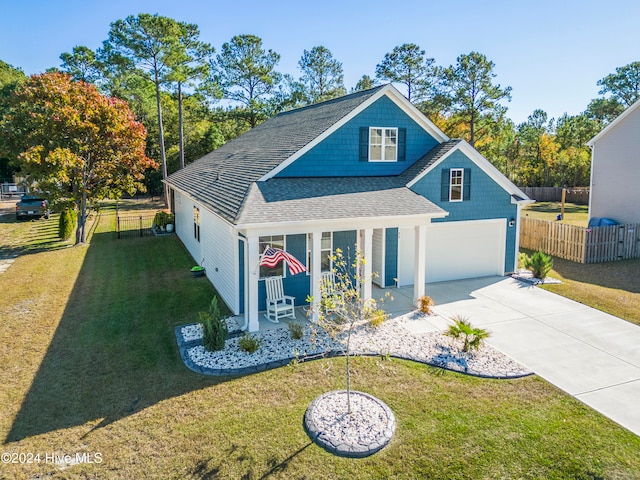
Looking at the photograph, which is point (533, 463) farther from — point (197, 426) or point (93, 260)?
point (93, 260)

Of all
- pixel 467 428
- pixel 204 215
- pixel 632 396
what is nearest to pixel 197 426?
pixel 467 428

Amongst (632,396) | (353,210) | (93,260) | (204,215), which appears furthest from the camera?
Answer: (93,260)

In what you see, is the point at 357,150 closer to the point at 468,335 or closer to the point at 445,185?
the point at 445,185

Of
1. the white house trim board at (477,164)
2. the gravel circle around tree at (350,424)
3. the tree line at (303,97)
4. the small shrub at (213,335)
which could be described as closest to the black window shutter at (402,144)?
the white house trim board at (477,164)

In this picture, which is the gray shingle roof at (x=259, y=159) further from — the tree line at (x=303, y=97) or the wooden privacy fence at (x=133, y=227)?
the tree line at (x=303, y=97)

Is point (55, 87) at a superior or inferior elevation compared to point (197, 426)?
superior

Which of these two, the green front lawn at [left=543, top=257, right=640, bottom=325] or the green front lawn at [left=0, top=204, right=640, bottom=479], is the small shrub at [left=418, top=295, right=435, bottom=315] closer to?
the green front lawn at [left=0, top=204, right=640, bottom=479]

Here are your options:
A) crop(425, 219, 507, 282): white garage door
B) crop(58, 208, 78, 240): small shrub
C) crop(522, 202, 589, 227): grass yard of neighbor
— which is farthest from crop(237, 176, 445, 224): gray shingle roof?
crop(522, 202, 589, 227): grass yard of neighbor

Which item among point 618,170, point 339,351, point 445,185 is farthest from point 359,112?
point 618,170
